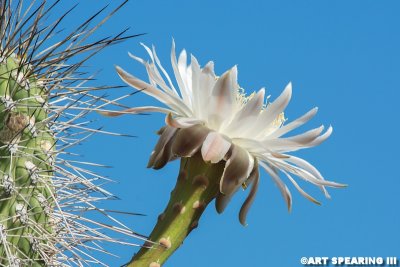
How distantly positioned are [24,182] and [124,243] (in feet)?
0.95

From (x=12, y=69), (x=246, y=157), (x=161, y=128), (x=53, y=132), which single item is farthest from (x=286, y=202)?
(x=12, y=69)

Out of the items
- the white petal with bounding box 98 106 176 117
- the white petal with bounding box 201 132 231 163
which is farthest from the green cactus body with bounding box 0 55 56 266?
the white petal with bounding box 201 132 231 163

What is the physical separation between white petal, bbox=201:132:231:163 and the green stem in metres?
0.07

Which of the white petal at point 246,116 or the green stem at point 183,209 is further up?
the white petal at point 246,116

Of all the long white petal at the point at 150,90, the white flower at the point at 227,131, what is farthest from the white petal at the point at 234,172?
the long white petal at the point at 150,90

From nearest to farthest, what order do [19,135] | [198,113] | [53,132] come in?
[19,135]
[53,132]
[198,113]

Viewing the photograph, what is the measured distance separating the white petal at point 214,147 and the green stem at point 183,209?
7 cm

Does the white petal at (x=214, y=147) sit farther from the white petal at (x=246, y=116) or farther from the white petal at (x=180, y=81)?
the white petal at (x=180, y=81)

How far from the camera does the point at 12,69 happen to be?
7.46 ft

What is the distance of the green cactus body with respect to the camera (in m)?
2.22

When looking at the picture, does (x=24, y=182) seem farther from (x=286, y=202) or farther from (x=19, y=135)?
(x=286, y=202)

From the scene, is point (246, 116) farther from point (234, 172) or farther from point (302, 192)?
point (302, 192)

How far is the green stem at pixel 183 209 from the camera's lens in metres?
2.38

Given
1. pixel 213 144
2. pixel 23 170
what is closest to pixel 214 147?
pixel 213 144
